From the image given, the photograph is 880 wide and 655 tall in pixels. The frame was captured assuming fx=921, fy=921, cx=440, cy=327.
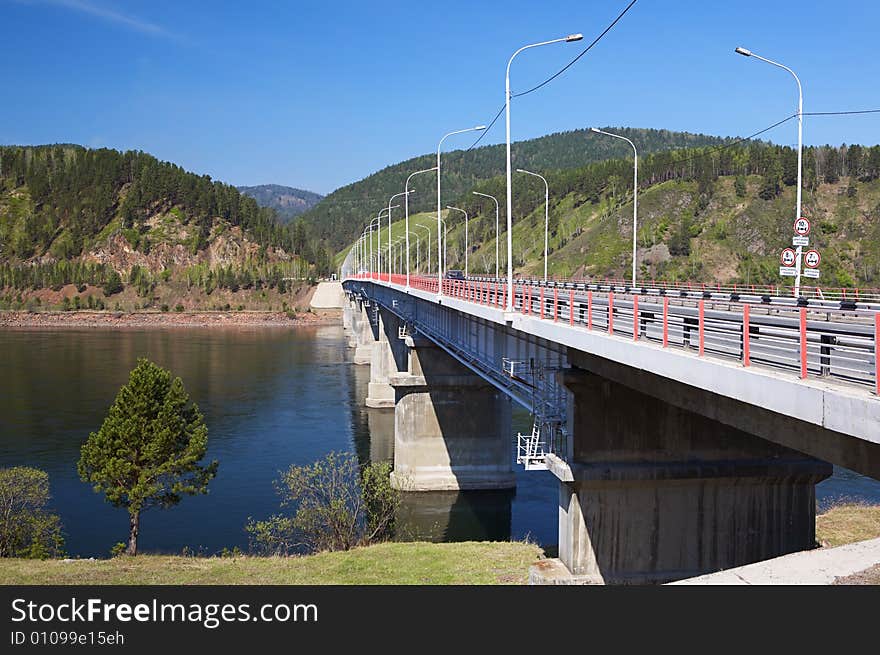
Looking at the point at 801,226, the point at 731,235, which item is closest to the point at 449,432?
the point at 801,226

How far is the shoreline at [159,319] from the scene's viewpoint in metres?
173

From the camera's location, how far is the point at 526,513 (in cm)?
3959

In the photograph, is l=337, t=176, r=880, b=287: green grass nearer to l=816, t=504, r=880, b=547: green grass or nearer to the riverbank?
l=816, t=504, r=880, b=547: green grass

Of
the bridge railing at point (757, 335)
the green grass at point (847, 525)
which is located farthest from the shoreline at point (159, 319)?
the bridge railing at point (757, 335)

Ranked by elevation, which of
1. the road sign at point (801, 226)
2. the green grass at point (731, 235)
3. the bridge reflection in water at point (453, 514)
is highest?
the green grass at point (731, 235)

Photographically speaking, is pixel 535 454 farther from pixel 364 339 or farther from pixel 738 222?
pixel 738 222

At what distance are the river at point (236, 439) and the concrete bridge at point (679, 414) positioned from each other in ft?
30.1

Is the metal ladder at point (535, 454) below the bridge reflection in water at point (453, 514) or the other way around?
the other way around

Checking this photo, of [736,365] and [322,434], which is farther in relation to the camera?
[322,434]

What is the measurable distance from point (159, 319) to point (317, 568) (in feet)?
525

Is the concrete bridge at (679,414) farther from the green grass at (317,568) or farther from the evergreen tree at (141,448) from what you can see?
the evergreen tree at (141,448)
